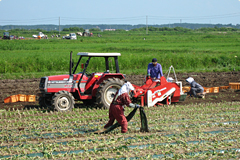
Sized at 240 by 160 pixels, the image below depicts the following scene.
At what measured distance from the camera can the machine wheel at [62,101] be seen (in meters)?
11.0

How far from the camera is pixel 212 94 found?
15391mm

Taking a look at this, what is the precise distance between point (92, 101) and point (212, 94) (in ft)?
19.7

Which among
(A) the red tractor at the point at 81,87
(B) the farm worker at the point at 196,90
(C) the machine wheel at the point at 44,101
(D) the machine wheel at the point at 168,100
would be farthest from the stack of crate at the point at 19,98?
(B) the farm worker at the point at 196,90

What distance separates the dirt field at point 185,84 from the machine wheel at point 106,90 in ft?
9.22

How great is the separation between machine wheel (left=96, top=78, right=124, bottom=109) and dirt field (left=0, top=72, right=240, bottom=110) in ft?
9.22

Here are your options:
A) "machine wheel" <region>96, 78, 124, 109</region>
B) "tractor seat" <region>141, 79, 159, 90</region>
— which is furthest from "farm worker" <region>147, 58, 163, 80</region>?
"machine wheel" <region>96, 78, 124, 109</region>

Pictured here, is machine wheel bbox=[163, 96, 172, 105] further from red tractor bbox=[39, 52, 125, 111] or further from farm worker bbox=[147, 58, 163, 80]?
red tractor bbox=[39, 52, 125, 111]

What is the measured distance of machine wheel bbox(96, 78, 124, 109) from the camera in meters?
11.3

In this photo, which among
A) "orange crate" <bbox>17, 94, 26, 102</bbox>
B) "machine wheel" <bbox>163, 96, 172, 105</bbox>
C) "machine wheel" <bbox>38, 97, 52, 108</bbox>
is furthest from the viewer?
"orange crate" <bbox>17, 94, 26, 102</bbox>

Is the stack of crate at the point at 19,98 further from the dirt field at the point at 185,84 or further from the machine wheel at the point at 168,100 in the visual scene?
the machine wheel at the point at 168,100

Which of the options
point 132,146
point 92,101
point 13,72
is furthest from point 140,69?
point 132,146

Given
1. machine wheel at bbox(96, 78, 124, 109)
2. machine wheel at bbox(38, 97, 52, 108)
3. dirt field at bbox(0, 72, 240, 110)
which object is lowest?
dirt field at bbox(0, 72, 240, 110)

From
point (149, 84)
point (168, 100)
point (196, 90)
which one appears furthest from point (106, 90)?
point (196, 90)

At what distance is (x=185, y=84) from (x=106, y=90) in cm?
768
